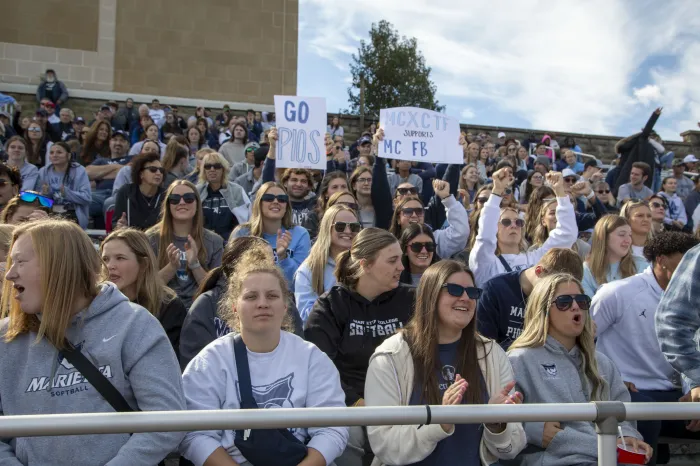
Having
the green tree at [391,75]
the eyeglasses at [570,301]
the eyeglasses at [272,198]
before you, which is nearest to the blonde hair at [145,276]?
the eyeglasses at [272,198]

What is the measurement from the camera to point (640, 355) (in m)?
4.98

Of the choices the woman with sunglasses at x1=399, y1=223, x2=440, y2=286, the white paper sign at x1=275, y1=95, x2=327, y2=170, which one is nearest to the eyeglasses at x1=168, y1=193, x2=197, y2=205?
the woman with sunglasses at x1=399, y1=223, x2=440, y2=286

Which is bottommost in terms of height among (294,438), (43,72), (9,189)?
(294,438)

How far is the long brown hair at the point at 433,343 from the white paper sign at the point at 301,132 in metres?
4.12

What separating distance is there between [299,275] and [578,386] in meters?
A: 2.18

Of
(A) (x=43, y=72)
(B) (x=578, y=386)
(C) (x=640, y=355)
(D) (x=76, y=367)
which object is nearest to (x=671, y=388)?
(C) (x=640, y=355)

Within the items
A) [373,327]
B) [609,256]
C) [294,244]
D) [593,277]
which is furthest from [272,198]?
[609,256]

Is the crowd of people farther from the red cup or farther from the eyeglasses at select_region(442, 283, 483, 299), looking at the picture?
the red cup

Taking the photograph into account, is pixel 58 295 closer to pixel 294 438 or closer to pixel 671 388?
pixel 294 438

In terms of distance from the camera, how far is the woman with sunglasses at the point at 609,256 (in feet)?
19.8

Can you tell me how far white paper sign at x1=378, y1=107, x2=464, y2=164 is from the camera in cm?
845

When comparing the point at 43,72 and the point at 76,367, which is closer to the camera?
the point at 76,367

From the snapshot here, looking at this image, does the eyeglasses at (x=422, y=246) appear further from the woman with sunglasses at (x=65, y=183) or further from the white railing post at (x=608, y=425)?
the woman with sunglasses at (x=65, y=183)

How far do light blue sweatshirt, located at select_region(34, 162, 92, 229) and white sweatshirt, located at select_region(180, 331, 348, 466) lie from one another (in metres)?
5.62
